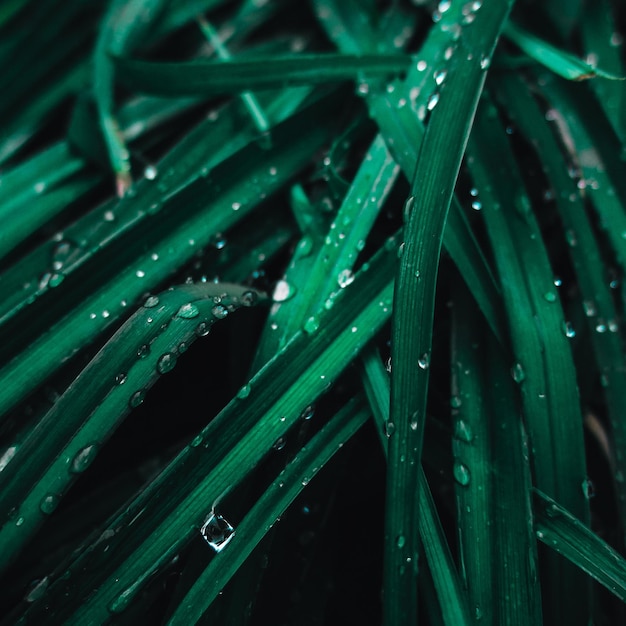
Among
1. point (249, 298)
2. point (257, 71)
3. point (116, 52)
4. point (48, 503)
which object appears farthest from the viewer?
point (116, 52)

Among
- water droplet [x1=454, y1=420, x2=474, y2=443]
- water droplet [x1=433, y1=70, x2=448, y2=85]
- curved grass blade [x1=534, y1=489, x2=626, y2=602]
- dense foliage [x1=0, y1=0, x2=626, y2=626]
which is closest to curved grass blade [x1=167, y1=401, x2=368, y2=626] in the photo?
dense foliage [x1=0, y1=0, x2=626, y2=626]

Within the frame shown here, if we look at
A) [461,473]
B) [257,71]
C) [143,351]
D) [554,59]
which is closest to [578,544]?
[461,473]

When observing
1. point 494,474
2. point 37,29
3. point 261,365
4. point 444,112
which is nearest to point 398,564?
point 494,474

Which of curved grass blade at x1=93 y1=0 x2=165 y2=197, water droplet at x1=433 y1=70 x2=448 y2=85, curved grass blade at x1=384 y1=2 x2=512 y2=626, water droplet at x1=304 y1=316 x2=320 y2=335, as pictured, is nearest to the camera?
curved grass blade at x1=384 y1=2 x2=512 y2=626

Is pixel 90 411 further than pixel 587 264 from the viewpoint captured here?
No

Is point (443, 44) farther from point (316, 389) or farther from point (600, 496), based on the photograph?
point (600, 496)

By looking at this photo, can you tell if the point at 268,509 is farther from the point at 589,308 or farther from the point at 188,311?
the point at 589,308

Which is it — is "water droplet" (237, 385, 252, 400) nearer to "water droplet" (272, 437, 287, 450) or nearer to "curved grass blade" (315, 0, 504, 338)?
"water droplet" (272, 437, 287, 450)
